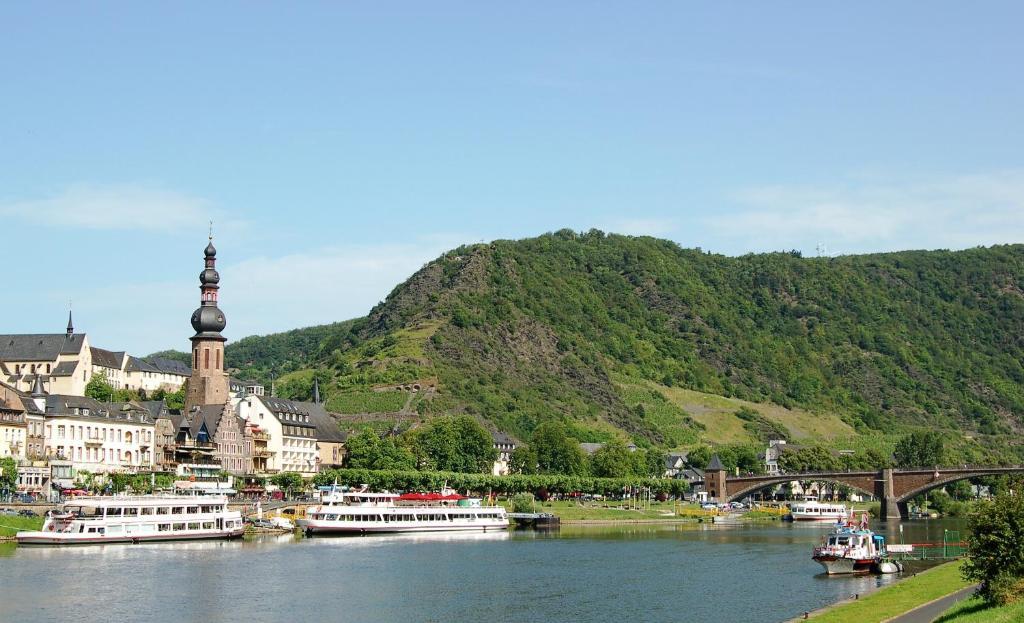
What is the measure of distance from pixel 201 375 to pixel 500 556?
238 feet

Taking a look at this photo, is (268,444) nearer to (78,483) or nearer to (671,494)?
(78,483)

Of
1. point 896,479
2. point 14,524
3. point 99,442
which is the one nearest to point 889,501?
point 896,479

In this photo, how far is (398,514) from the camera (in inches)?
5148

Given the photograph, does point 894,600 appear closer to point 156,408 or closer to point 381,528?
point 381,528

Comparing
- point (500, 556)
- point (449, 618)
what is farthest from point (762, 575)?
point (449, 618)

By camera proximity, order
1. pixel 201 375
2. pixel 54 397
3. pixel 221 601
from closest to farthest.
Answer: pixel 221 601, pixel 54 397, pixel 201 375

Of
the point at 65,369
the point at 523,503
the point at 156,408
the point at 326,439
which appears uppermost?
the point at 65,369

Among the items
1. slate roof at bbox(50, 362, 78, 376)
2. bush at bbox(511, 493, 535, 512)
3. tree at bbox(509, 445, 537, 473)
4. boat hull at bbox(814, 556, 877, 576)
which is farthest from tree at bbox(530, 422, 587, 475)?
boat hull at bbox(814, 556, 877, 576)

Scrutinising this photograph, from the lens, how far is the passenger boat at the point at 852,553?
86.6m

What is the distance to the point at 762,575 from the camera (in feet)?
291

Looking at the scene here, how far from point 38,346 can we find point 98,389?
10.1 m

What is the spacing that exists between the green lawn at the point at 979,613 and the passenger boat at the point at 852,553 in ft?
108

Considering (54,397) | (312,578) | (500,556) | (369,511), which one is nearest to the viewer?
(312,578)

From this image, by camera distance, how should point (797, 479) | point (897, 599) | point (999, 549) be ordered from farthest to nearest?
point (797, 479)
point (897, 599)
point (999, 549)
